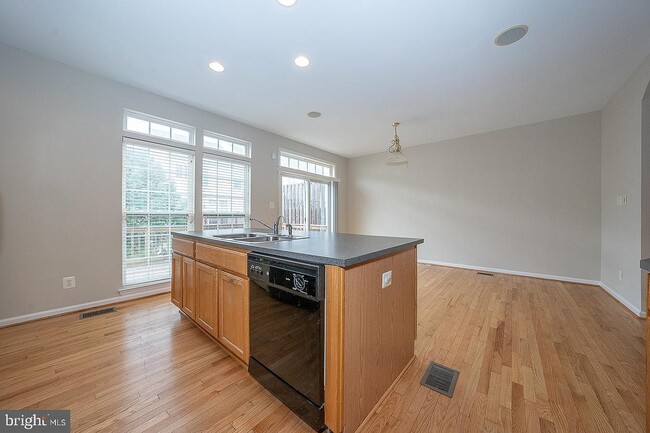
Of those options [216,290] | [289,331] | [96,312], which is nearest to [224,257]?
[216,290]

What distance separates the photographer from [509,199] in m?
4.37

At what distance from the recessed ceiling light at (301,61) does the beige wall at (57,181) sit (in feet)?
6.99

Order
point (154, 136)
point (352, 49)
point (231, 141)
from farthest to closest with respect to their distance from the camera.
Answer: point (231, 141) < point (154, 136) < point (352, 49)

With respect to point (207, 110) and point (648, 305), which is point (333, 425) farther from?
point (207, 110)

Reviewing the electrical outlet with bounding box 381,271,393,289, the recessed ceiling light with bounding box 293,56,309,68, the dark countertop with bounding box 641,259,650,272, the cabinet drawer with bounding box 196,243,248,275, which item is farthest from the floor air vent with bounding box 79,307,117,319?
the dark countertop with bounding box 641,259,650,272

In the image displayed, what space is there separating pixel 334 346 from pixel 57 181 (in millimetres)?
3440

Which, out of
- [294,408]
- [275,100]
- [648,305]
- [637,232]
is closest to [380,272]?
[294,408]

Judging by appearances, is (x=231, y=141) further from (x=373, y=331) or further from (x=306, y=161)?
(x=373, y=331)

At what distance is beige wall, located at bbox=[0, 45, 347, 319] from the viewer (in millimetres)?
2309

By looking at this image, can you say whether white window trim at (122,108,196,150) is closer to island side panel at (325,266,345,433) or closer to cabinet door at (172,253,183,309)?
cabinet door at (172,253,183,309)

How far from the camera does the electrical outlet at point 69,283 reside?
2588mm

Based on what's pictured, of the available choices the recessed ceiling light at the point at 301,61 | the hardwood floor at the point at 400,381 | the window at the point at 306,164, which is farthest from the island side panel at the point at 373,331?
the window at the point at 306,164

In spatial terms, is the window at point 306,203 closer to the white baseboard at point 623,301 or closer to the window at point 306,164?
the window at point 306,164

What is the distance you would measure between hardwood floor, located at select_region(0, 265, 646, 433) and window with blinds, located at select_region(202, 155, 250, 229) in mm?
1639
